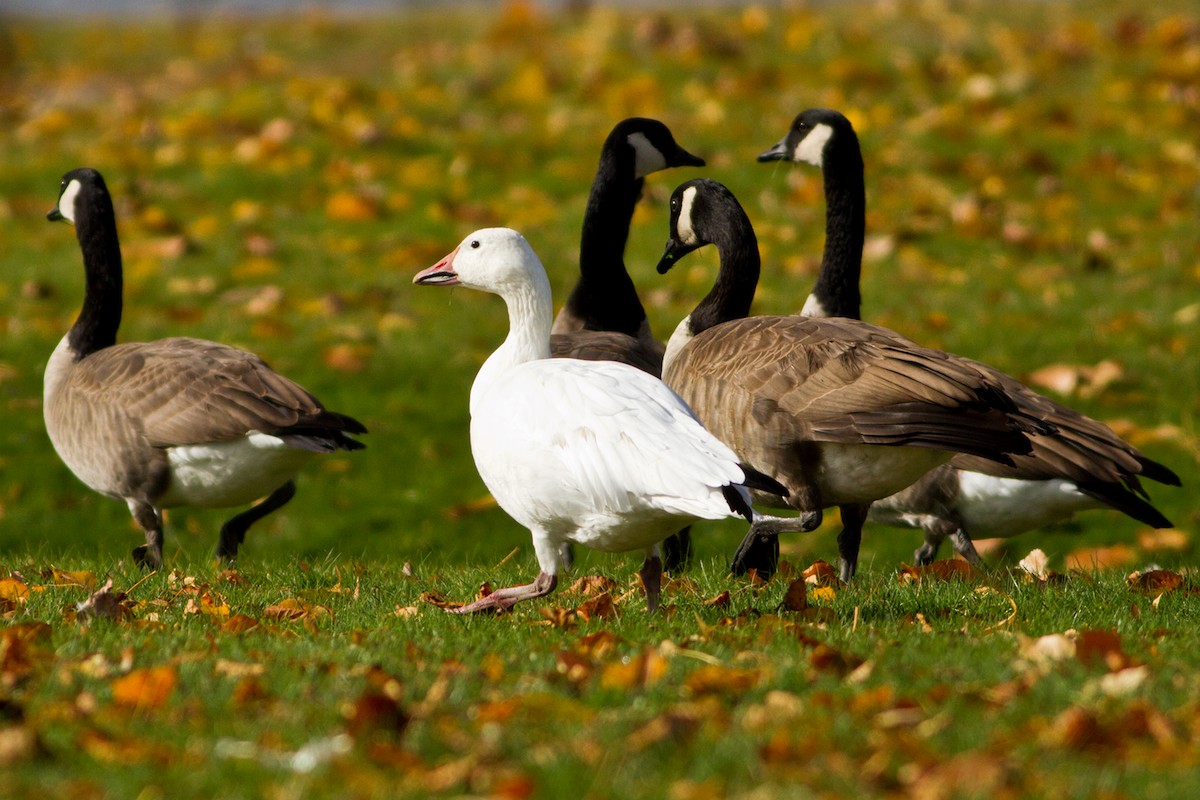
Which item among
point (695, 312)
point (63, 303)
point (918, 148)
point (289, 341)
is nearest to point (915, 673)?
point (695, 312)

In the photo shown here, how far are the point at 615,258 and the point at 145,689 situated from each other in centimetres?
499

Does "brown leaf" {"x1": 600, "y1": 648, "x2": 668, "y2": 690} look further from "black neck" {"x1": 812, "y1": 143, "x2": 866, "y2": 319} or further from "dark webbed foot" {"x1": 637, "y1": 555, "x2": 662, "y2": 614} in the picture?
"black neck" {"x1": 812, "y1": 143, "x2": 866, "y2": 319}

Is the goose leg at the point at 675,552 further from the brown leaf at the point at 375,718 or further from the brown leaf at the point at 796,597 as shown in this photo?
the brown leaf at the point at 375,718

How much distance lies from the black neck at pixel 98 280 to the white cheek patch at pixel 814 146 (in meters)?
4.14

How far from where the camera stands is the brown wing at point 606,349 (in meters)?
7.48

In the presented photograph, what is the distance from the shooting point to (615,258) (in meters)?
8.34

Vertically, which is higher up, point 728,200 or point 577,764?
point 728,200

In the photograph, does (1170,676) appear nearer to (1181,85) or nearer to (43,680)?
(43,680)

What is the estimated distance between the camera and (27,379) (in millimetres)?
10320

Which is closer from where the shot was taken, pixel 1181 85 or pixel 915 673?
pixel 915 673

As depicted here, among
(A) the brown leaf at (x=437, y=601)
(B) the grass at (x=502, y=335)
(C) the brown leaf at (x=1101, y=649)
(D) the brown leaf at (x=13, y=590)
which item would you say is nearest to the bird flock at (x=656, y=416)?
(A) the brown leaf at (x=437, y=601)

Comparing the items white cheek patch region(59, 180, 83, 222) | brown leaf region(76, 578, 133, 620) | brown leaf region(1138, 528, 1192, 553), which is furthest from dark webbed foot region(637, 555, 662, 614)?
white cheek patch region(59, 180, 83, 222)

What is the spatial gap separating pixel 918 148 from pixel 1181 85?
366 centimetres

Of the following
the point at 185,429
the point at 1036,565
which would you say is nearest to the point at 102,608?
the point at 185,429
